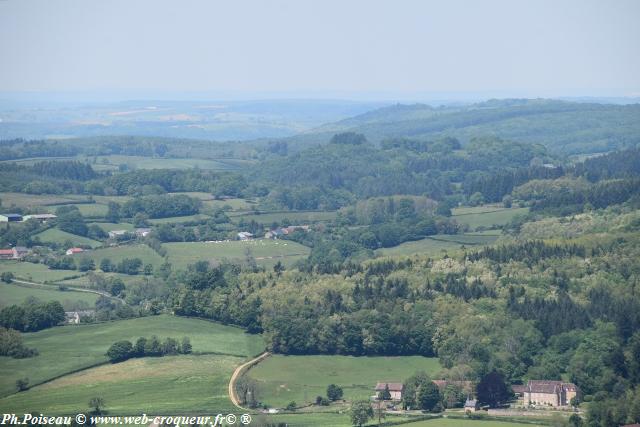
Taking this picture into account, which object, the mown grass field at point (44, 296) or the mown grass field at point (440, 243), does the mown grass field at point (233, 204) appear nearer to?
the mown grass field at point (440, 243)

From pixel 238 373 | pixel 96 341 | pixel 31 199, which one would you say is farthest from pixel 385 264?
pixel 31 199

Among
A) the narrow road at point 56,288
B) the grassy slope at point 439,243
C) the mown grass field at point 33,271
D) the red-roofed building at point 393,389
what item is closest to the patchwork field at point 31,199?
the mown grass field at point 33,271

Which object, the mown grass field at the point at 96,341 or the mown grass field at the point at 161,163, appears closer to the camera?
the mown grass field at the point at 96,341

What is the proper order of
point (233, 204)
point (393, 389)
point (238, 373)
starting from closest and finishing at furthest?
point (393, 389) < point (238, 373) < point (233, 204)

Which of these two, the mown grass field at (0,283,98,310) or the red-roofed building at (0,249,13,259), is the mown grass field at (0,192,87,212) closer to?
the red-roofed building at (0,249,13,259)

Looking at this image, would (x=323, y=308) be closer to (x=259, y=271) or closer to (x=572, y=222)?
(x=259, y=271)

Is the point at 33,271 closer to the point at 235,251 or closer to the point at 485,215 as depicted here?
the point at 235,251

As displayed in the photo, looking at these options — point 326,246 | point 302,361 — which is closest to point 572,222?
point 326,246
